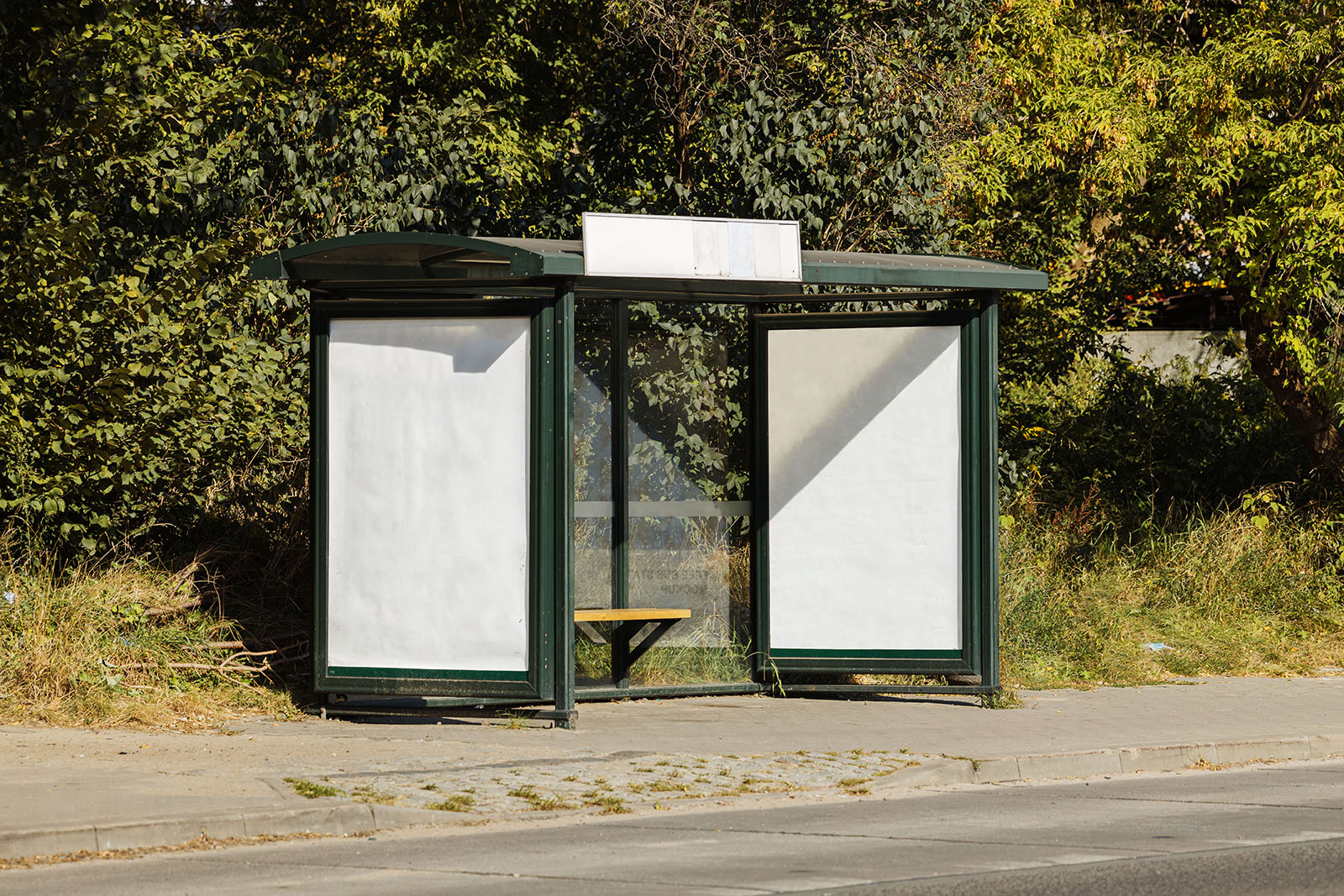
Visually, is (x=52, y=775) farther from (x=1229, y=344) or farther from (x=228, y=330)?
(x=1229, y=344)

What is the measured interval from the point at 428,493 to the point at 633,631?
211 cm

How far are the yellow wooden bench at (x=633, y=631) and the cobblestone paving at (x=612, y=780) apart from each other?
239 cm

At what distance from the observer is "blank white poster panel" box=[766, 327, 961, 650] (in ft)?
38.7

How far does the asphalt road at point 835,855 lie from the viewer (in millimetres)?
6395

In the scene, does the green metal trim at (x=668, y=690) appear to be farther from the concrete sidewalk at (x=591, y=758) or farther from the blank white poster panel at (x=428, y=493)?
the blank white poster panel at (x=428, y=493)

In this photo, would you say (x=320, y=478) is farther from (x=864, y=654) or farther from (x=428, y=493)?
(x=864, y=654)

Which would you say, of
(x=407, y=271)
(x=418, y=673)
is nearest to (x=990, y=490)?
(x=418, y=673)

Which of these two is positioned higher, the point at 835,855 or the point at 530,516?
the point at 530,516

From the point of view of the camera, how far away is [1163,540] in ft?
56.5

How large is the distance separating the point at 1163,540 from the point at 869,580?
6.28m

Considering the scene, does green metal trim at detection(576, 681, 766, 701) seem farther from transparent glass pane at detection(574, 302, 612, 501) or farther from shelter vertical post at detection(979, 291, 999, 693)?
shelter vertical post at detection(979, 291, 999, 693)

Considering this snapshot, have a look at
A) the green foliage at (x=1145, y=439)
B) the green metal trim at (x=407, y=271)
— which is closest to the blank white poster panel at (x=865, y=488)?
the green metal trim at (x=407, y=271)

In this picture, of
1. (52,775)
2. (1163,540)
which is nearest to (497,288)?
(52,775)

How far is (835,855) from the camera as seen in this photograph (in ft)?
23.0
